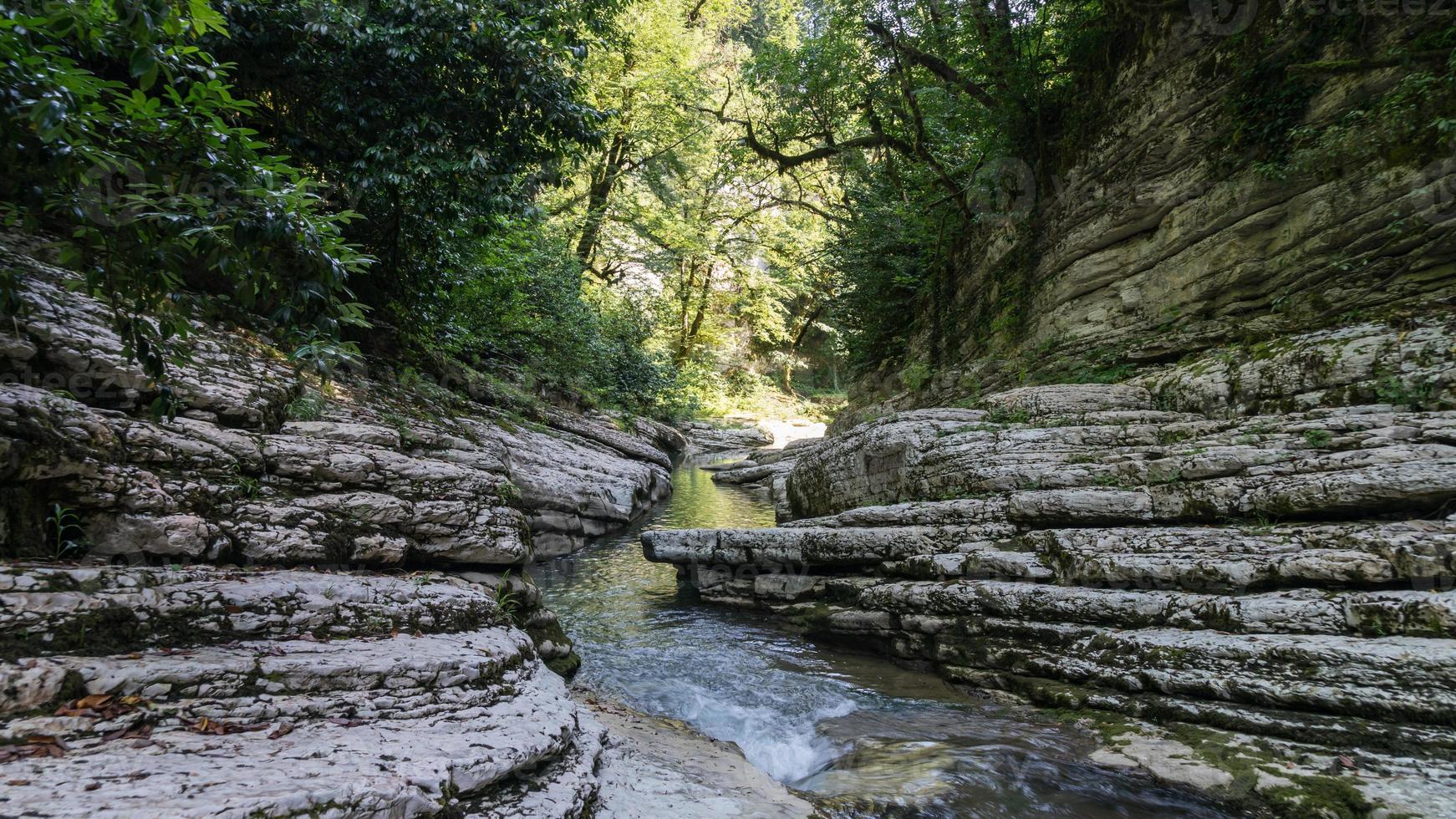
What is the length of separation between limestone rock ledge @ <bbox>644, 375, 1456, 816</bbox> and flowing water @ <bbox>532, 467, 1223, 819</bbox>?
0.31m

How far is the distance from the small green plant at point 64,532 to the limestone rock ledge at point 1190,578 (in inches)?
258

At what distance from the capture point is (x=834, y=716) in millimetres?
5605

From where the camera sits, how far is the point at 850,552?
7.69m

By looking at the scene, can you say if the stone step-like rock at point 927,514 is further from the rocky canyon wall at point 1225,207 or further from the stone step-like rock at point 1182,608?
the rocky canyon wall at point 1225,207

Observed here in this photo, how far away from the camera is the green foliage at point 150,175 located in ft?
7.37

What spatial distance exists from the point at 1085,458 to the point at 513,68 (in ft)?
26.2

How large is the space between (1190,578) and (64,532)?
7.91m

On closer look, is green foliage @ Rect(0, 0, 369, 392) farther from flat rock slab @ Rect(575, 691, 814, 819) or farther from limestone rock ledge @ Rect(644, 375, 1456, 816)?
limestone rock ledge @ Rect(644, 375, 1456, 816)

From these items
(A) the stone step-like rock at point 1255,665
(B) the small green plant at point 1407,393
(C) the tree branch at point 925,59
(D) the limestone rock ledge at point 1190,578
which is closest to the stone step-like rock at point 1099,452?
(D) the limestone rock ledge at point 1190,578

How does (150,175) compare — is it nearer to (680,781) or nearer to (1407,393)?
(680,781)

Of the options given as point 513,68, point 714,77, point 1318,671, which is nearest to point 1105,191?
point 1318,671

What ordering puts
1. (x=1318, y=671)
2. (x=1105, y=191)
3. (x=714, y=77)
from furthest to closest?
(x=714, y=77)
(x=1105, y=191)
(x=1318, y=671)

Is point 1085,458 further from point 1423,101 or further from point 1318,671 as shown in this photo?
point 1423,101

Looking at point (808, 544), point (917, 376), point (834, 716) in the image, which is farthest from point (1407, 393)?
point (917, 376)
